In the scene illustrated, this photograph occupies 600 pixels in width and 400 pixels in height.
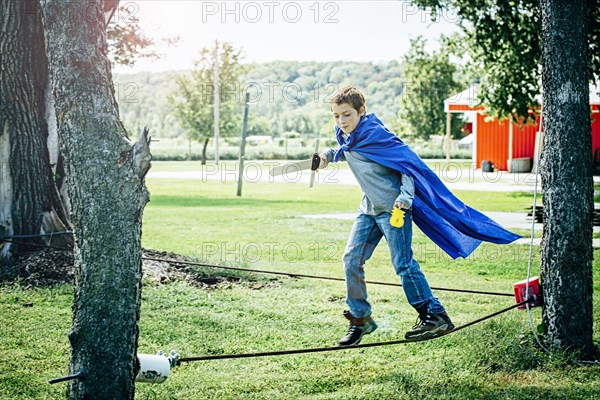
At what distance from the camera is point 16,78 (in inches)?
361

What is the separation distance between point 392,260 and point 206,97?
51248 mm

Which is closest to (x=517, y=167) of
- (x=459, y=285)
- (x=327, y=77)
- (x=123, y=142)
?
(x=459, y=285)

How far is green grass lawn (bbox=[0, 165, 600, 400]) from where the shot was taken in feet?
17.6

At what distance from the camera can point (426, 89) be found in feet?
183

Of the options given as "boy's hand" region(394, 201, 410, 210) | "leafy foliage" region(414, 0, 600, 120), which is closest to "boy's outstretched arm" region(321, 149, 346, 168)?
"boy's hand" region(394, 201, 410, 210)

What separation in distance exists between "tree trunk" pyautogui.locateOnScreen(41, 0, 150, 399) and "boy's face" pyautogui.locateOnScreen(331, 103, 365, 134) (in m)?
1.74

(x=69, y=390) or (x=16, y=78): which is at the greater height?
(x=16, y=78)

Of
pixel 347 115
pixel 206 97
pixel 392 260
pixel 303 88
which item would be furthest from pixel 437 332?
pixel 303 88

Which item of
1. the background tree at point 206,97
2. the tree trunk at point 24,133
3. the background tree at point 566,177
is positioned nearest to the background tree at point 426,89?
the background tree at point 206,97

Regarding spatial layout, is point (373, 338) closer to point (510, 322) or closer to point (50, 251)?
point (510, 322)

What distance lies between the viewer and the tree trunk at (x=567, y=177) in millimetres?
5934

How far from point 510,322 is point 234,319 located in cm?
236

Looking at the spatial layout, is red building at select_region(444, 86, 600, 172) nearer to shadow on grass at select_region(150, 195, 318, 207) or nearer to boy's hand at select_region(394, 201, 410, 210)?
shadow on grass at select_region(150, 195, 318, 207)

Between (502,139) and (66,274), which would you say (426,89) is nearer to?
(502,139)
